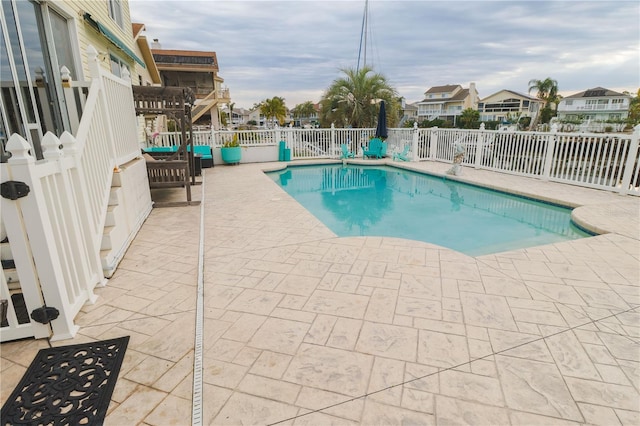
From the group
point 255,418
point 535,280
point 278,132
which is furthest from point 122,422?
point 278,132

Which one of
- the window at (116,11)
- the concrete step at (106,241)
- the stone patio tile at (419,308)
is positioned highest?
the window at (116,11)

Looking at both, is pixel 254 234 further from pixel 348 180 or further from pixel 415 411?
pixel 348 180

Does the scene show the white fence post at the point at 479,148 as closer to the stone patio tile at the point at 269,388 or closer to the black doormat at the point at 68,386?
the stone patio tile at the point at 269,388

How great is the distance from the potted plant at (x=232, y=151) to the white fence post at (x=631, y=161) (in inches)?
404

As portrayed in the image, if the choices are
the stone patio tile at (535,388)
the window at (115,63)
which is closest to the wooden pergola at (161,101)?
the window at (115,63)

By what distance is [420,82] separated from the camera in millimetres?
33844

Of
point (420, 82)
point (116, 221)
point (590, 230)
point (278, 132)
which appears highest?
point (420, 82)

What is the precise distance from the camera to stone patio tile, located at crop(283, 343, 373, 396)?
166 centimetres

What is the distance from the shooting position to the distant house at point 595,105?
49.1m

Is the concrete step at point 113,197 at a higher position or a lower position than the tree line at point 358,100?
lower

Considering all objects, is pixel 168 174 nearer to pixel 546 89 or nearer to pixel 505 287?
pixel 505 287

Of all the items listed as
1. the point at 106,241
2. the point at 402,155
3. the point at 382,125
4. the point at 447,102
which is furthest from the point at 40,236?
the point at 447,102

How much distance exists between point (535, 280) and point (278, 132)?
10.7 metres

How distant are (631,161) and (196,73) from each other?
92.7 ft
